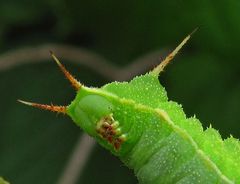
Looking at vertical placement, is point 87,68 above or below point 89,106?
above

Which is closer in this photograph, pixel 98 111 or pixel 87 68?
pixel 98 111

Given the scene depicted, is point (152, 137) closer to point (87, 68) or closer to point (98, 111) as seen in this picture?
point (98, 111)

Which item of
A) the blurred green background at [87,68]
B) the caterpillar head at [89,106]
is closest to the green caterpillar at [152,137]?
the caterpillar head at [89,106]

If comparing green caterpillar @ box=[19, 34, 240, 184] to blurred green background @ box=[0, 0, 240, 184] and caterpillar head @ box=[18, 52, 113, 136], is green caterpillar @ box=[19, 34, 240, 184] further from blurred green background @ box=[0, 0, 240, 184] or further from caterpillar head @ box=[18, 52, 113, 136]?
blurred green background @ box=[0, 0, 240, 184]

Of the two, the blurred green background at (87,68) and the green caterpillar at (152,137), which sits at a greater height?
the blurred green background at (87,68)

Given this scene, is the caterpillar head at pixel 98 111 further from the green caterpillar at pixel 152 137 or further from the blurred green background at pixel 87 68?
the blurred green background at pixel 87 68

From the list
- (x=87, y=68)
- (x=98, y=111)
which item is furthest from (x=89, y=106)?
(x=87, y=68)

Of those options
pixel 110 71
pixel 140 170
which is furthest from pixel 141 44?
pixel 140 170
